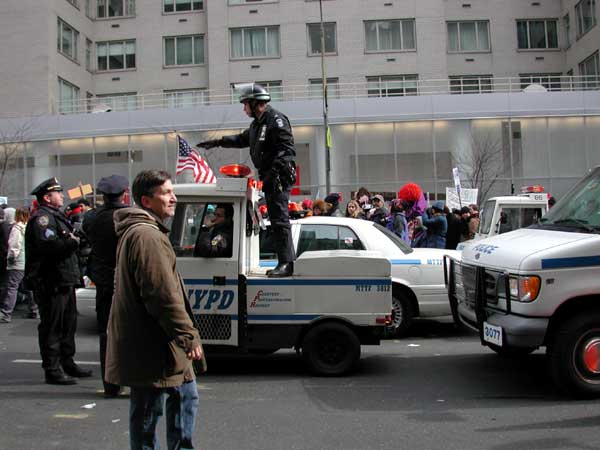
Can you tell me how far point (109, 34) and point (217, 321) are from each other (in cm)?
3613

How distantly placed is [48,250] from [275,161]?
2443mm

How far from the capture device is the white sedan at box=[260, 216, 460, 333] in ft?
29.6

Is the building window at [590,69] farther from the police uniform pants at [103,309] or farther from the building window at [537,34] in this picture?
the police uniform pants at [103,309]

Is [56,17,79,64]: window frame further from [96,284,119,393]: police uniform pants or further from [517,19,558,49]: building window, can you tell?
[96,284,119,393]: police uniform pants

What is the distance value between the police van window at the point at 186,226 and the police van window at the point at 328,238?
2347mm

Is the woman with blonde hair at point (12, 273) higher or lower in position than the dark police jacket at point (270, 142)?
lower

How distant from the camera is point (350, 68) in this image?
36125 mm

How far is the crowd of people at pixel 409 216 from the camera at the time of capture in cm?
1146

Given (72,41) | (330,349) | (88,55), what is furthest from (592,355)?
(88,55)

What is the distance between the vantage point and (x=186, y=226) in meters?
6.92

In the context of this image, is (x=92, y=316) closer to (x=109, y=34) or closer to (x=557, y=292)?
(x=557, y=292)

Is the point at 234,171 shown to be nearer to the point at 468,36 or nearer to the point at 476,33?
the point at 468,36

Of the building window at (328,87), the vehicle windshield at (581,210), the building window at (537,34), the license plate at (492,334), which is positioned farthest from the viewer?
the building window at (537,34)

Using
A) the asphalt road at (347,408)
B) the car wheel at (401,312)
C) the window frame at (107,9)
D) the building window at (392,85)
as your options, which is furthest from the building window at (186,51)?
the asphalt road at (347,408)
